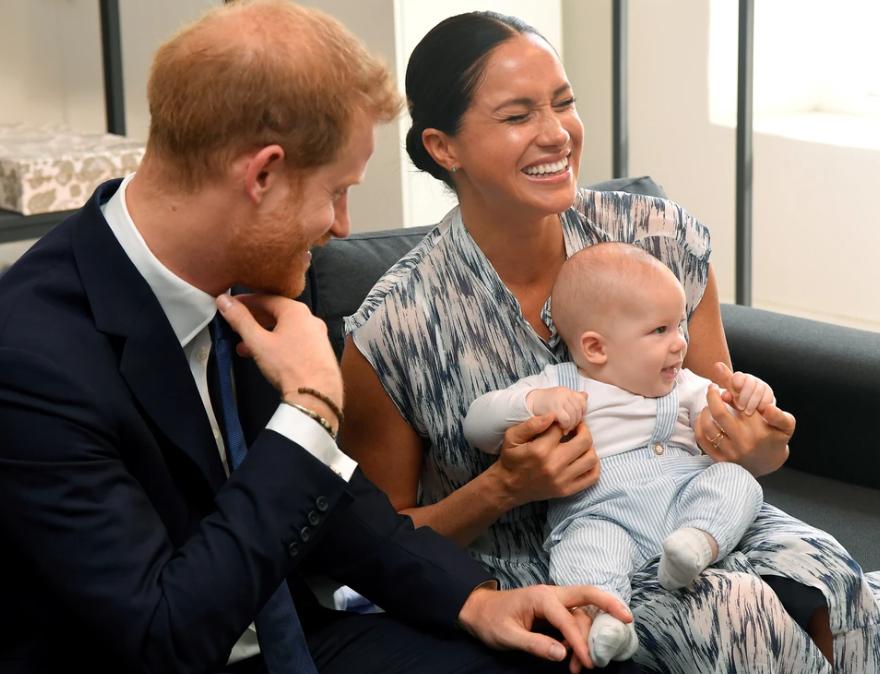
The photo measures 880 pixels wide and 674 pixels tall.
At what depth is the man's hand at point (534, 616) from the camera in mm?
1530

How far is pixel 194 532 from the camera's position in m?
1.45

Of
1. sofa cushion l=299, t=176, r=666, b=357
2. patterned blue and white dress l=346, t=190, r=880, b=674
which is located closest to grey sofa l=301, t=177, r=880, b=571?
sofa cushion l=299, t=176, r=666, b=357

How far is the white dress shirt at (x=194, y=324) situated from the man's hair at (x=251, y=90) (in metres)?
0.09

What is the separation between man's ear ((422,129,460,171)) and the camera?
1.95m

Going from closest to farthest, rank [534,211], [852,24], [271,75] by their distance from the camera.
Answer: [271,75] → [534,211] → [852,24]

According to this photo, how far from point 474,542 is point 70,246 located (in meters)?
0.82

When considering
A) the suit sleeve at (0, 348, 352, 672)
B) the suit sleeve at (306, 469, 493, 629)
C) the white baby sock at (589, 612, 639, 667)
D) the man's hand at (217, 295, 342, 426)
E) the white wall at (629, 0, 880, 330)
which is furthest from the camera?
Answer: the white wall at (629, 0, 880, 330)

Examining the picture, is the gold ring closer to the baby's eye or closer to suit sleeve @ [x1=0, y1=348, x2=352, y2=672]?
the baby's eye

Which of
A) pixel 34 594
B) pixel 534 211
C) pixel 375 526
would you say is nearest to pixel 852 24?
pixel 534 211

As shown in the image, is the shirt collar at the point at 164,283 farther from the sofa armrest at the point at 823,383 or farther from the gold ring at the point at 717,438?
the sofa armrest at the point at 823,383

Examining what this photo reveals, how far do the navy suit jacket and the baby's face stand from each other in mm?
575

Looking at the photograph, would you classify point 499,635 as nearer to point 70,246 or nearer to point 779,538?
point 779,538

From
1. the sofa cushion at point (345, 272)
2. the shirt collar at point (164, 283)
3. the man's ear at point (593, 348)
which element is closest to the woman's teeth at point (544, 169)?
the man's ear at point (593, 348)

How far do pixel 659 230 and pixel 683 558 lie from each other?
649 millimetres
